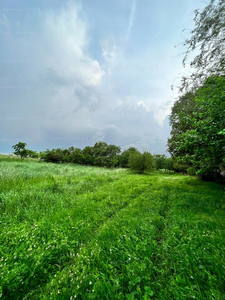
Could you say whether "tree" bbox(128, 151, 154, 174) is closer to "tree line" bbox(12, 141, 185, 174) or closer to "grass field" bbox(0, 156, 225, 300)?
"tree line" bbox(12, 141, 185, 174)

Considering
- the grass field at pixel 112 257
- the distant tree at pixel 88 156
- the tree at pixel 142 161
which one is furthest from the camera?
the distant tree at pixel 88 156

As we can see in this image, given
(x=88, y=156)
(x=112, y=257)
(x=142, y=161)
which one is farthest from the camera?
(x=88, y=156)

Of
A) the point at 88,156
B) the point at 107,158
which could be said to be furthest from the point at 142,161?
the point at 88,156

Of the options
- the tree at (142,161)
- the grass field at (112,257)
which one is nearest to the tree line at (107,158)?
the tree at (142,161)

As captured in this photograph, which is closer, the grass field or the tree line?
the grass field

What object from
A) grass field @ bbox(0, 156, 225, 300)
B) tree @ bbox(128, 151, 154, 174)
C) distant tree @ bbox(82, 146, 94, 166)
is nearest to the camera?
grass field @ bbox(0, 156, 225, 300)

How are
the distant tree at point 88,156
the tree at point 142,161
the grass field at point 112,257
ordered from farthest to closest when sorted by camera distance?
the distant tree at point 88,156
the tree at point 142,161
the grass field at point 112,257

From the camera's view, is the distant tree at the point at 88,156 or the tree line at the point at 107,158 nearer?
the tree line at the point at 107,158

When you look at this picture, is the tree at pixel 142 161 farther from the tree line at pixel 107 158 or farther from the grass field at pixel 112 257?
the grass field at pixel 112 257

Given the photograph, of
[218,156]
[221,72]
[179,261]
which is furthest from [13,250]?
[221,72]

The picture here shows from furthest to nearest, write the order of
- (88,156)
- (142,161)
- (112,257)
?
(88,156) → (142,161) → (112,257)

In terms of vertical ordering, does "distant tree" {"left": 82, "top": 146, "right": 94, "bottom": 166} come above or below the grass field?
above

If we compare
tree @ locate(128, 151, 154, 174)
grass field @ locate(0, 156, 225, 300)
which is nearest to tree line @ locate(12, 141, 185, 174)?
tree @ locate(128, 151, 154, 174)

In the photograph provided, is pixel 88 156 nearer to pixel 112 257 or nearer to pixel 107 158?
pixel 107 158
